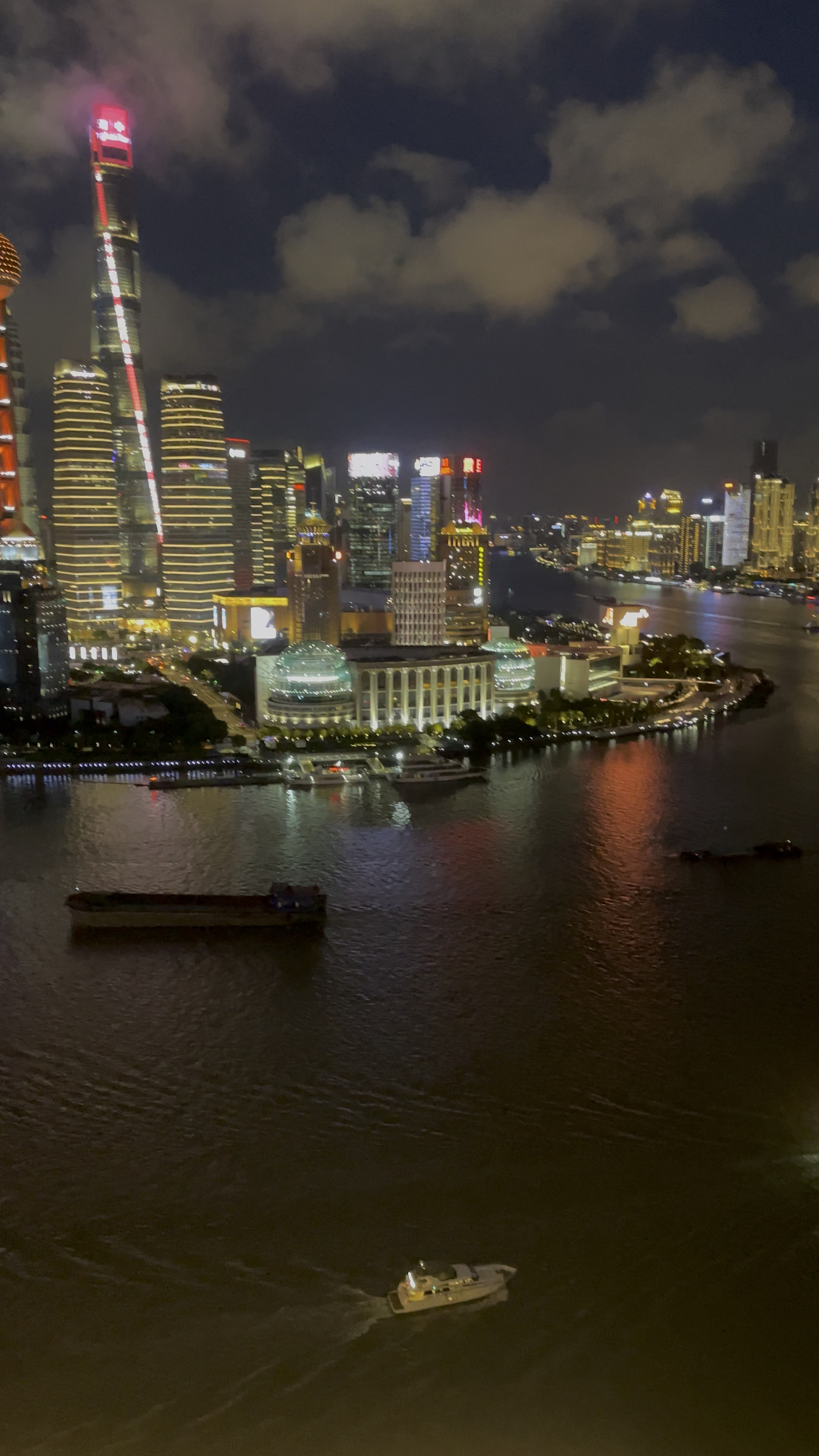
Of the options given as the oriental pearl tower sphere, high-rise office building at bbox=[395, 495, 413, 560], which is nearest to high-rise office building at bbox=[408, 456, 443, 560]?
Answer: high-rise office building at bbox=[395, 495, 413, 560]

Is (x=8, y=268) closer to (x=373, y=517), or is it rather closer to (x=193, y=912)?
(x=193, y=912)

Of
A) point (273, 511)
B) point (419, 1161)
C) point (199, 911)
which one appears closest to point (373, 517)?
point (273, 511)

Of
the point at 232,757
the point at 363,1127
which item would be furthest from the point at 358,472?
the point at 363,1127

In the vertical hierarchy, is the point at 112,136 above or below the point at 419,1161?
above

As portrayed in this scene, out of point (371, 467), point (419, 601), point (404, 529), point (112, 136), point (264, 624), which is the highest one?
point (112, 136)

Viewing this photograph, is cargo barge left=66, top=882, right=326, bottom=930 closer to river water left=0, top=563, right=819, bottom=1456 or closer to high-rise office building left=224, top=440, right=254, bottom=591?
river water left=0, top=563, right=819, bottom=1456

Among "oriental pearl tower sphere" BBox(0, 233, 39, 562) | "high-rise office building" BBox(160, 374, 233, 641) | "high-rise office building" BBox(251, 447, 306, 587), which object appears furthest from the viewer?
"high-rise office building" BBox(251, 447, 306, 587)
